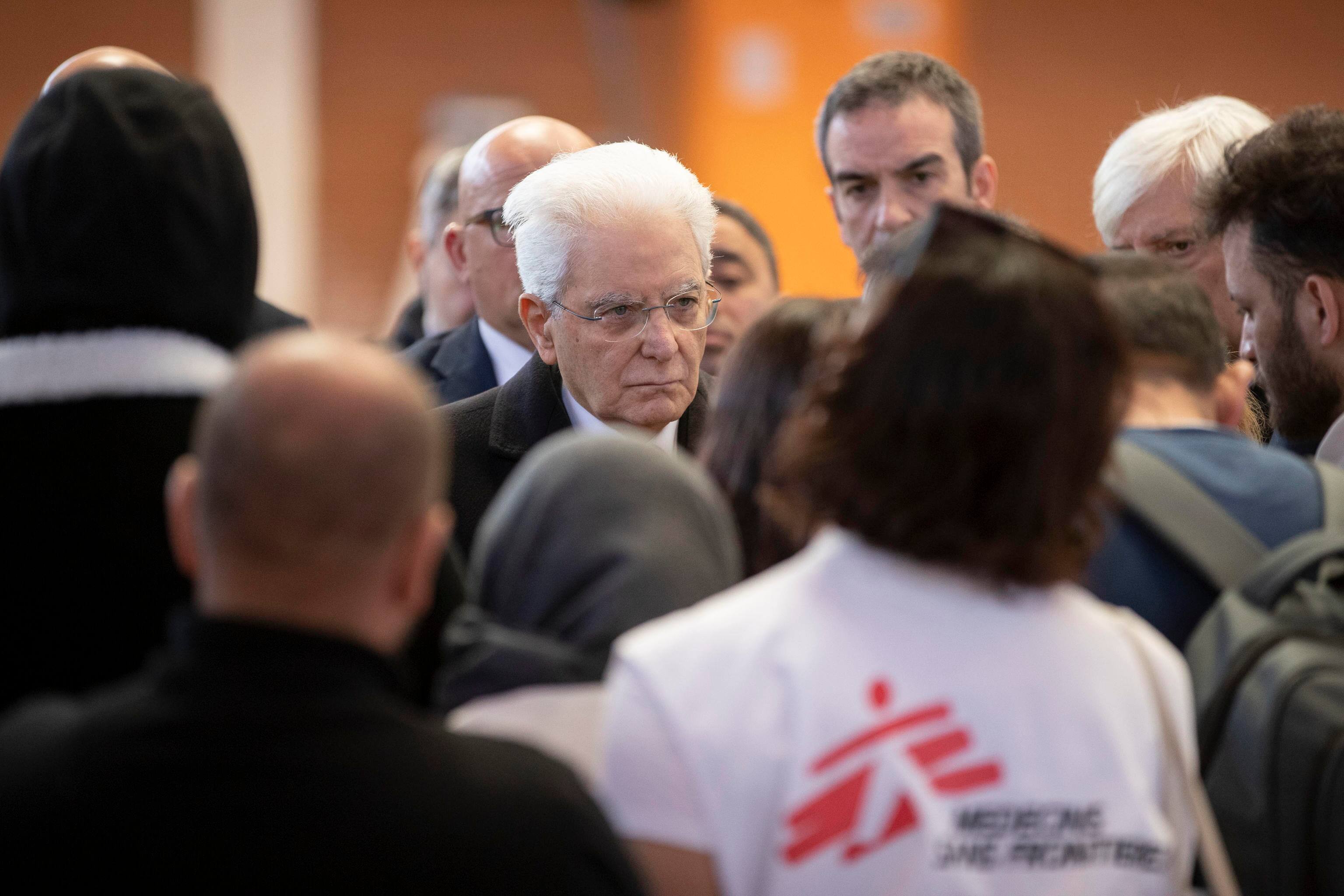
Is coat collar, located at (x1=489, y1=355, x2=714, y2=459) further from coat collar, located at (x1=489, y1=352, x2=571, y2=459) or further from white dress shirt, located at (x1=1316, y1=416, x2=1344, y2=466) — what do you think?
white dress shirt, located at (x1=1316, y1=416, x2=1344, y2=466)

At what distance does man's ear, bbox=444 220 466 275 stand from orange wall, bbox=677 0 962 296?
1.60 m

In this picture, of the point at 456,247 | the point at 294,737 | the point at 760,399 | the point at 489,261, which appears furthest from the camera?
the point at 456,247

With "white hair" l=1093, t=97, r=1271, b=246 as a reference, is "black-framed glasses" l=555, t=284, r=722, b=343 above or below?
below

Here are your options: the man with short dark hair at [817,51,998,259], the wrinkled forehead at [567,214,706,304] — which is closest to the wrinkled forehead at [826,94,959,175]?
the man with short dark hair at [817,51,998,259]

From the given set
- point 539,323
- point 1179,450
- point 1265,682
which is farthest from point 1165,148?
point 1265,682

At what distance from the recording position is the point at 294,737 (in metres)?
A: 1.13

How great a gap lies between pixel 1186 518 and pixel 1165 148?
5.80 ft

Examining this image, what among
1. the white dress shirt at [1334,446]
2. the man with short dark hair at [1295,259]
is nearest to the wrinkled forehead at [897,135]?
the man with short dark hair at [1295,259]

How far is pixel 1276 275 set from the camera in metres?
2.37

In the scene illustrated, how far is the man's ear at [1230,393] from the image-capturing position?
187 centimetres

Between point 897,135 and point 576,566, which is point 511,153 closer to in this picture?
point 897,135

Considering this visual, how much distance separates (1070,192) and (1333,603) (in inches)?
217

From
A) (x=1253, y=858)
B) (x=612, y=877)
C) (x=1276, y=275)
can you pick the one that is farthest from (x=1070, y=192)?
(x=612, y=877)

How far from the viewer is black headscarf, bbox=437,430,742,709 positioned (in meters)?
1.33
